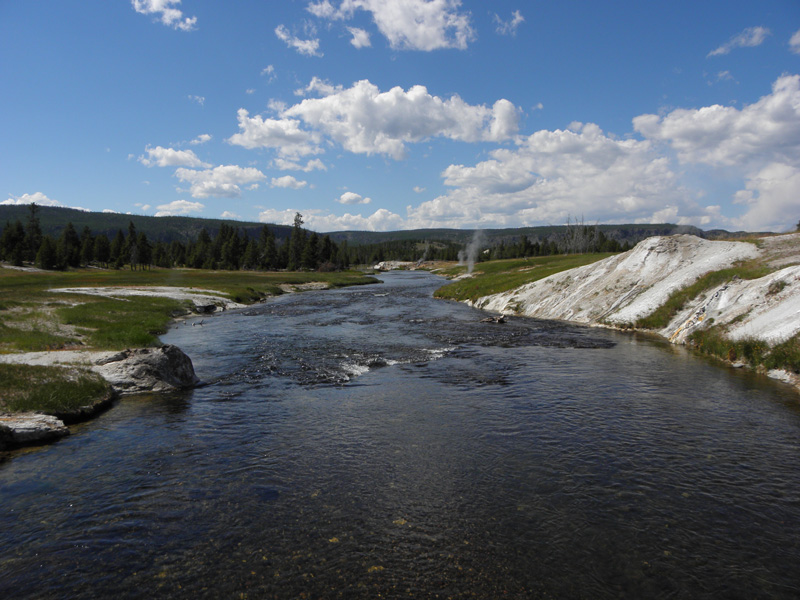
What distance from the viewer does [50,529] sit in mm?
9477

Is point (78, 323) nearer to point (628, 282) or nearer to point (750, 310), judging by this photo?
point (750, 310)

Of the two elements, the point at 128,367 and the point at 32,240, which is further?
the point at 32,240

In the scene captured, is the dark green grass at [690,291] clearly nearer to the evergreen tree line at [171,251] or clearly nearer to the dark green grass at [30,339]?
the dark green grass at [30,339]

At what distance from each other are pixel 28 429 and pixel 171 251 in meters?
188

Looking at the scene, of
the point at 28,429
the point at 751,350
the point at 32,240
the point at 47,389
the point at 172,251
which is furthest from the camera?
the point at 172,251

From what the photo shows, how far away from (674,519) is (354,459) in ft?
27.3

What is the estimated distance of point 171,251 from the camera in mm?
180500

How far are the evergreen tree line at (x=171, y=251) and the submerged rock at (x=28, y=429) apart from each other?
456ft

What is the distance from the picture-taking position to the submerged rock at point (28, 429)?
1349cm

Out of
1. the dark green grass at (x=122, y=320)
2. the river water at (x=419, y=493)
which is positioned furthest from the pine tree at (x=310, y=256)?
the river water at (x=419, y=493)

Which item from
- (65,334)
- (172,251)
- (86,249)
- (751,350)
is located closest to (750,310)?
(751,350)

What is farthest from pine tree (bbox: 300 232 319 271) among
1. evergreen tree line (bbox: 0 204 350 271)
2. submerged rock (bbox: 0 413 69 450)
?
submerged rock (bbox: 0 413 69 450)

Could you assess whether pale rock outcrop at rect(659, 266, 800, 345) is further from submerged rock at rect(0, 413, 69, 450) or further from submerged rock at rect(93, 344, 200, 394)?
submerged rock at rect(0, 413, 69, 450)

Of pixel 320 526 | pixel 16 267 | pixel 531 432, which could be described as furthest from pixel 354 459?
pixel 16 267
